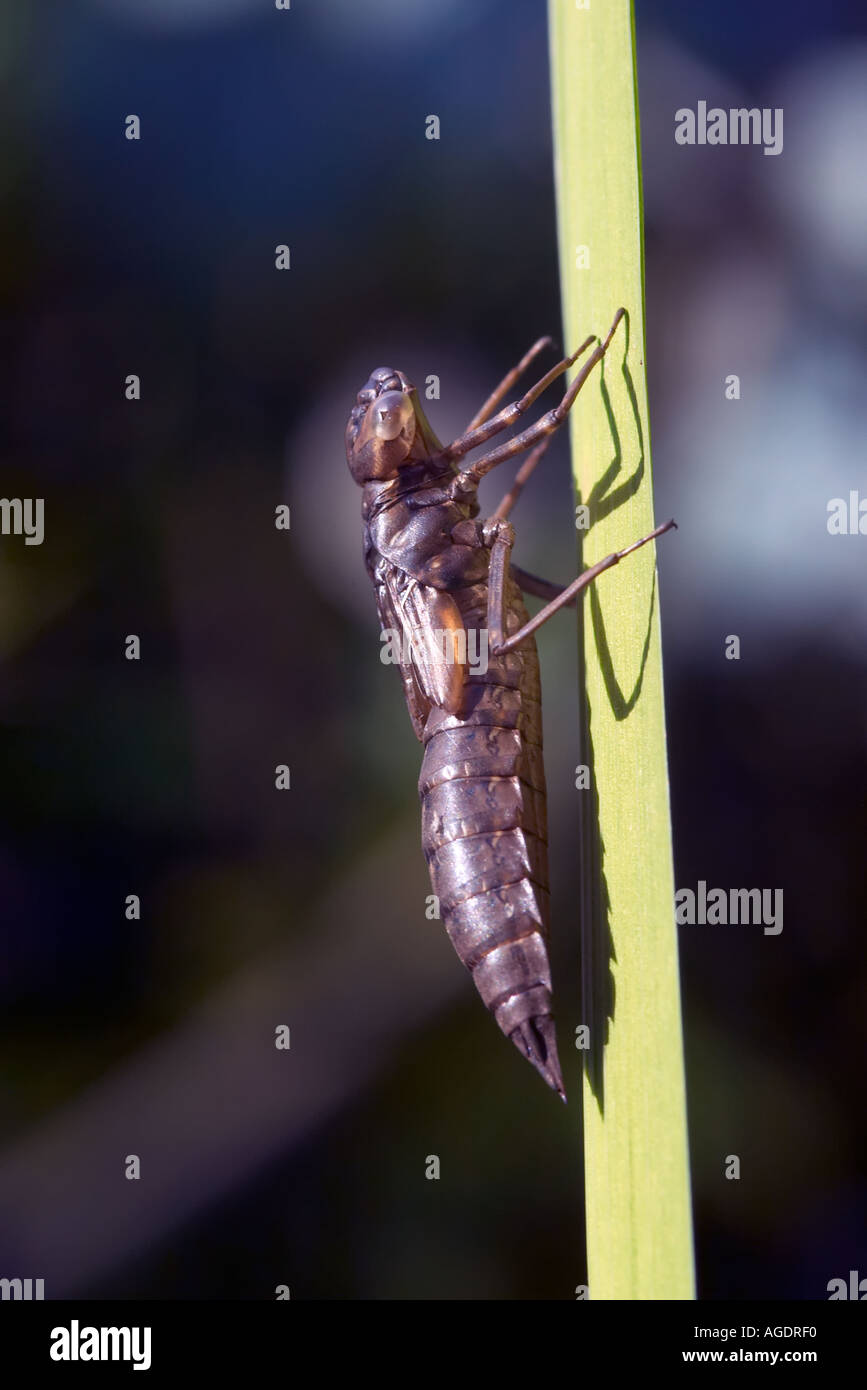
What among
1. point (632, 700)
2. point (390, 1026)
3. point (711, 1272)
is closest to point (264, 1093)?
point (390, 1026)

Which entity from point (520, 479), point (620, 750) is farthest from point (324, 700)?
point (620, 750)

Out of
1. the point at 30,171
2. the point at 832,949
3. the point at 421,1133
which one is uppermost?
the point at 30,171

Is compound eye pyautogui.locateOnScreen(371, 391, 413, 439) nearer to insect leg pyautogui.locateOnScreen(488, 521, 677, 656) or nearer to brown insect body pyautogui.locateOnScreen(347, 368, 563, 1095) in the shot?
brown insect body pyautogui.locateOnScreen(347, 368, 563, 1095)

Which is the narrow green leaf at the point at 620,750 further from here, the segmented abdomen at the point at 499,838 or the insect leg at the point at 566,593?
the segmented abdomen at the point at 499,838

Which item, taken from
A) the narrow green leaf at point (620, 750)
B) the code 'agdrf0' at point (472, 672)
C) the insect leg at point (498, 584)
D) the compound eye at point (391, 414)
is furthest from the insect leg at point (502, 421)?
the narrow green leaf at point (620, 750)

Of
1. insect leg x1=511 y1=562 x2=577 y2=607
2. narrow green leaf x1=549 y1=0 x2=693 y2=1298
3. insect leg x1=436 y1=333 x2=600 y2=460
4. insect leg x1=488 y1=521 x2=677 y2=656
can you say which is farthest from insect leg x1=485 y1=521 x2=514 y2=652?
narrow green leaf x1=549 y1=0 x2=693 y2=1298

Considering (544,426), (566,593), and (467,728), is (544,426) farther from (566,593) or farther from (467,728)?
(467,728)

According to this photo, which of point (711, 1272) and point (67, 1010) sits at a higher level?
point (67, 1010)

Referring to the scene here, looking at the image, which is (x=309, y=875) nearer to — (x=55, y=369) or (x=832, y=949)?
(x=832, y=949)
